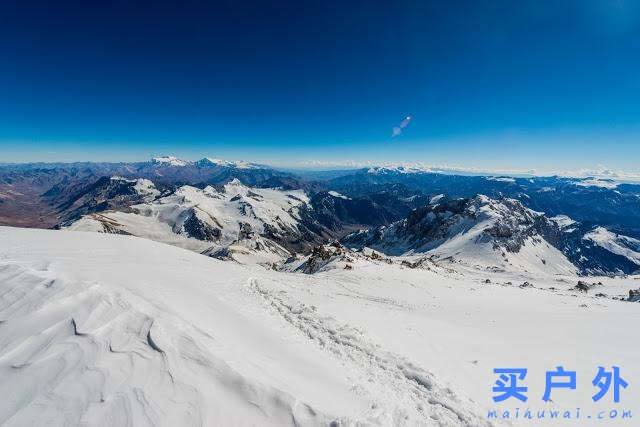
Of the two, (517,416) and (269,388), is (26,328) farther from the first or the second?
(517,416)

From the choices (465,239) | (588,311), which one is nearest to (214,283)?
(588,311)

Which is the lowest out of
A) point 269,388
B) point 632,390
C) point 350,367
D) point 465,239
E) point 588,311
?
point 465,239

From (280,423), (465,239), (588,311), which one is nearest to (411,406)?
(280,423)

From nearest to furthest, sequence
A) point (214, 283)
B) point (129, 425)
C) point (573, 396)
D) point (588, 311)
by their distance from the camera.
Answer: point (129, 425) < point (573, 396) < point (214, 283) < point (588, 311)

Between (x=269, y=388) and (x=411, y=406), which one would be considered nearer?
(x=269, y=388)

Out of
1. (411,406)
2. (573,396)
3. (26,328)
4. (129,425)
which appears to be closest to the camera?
(129,425)

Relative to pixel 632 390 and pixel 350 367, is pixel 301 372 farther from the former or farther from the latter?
pixel 632 390

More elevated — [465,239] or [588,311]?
[588,311]
